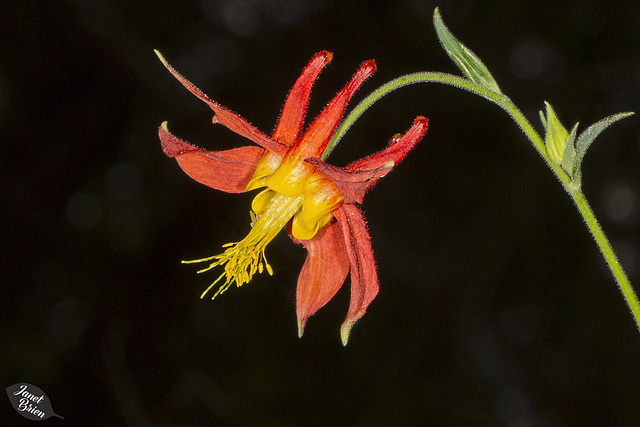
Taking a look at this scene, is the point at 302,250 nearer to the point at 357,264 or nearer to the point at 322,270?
the point at 322,270

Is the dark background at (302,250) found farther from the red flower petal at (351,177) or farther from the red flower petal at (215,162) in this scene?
the red flower petal at (351,177)

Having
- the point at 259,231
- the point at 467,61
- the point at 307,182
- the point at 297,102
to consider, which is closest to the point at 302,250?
the point at 259,231

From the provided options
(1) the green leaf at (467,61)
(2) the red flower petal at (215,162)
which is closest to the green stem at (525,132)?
(1) the green leaf at (467,61)

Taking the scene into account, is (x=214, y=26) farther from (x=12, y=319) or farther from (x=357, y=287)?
(x=357, y=287)

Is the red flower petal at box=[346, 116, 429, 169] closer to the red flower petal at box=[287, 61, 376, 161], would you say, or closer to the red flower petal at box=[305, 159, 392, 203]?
the red flower petal at box=[305, 159, 392, 203]

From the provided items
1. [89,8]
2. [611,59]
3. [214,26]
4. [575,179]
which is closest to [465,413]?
[611,59]
